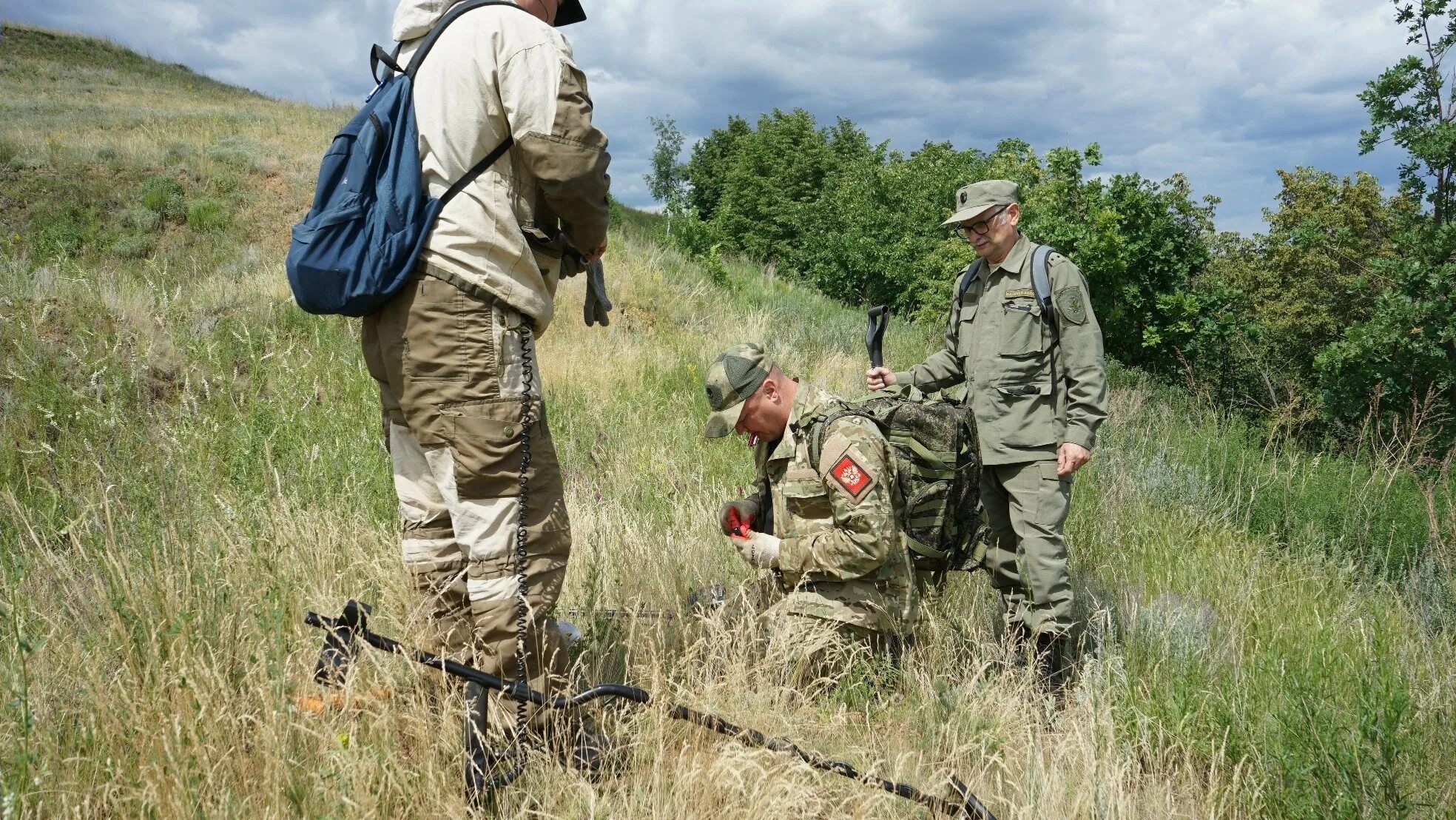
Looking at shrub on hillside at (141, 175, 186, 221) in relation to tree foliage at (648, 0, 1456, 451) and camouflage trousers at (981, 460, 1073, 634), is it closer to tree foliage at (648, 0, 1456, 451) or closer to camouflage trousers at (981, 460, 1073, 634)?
tree foliage at (648, 0, 1456, 451)

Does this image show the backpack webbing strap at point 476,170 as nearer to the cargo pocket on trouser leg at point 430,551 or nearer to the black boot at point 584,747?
the cargo pocket on trouser leg at point 430,551

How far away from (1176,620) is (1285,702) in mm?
771

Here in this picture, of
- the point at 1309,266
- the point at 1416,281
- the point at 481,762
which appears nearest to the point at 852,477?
the point at 481,762

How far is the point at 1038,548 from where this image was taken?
394 cm

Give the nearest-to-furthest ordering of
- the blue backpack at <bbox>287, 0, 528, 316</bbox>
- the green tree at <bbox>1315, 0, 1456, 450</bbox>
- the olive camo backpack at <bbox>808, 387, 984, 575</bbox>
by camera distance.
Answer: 1. the blue backpack at <bbox>287, 0, 528, 316</bbox>
2. the olive camo backpack at <bbox>808, 387, 984, 575</bbox>
3. the green tree at <bbox>1315, 0, 1456, 450</bbox>

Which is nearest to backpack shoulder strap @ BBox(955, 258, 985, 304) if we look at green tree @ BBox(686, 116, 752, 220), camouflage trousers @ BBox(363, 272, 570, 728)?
camouflage trousers @ BBox(363, 272, 570, 728)

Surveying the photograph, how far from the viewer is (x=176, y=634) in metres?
2.23

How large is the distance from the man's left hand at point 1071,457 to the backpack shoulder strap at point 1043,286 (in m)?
0.54

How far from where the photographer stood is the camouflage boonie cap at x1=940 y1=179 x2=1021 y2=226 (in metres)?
4.12

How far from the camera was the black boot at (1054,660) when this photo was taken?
3852 mm

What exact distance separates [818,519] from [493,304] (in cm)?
172

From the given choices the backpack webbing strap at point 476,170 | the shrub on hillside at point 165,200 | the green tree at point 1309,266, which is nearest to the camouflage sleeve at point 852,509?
the backpack webbing strap at point 476,170

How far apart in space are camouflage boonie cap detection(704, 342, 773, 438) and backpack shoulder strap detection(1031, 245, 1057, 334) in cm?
147

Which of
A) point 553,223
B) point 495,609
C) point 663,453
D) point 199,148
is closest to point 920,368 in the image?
point 663,453
